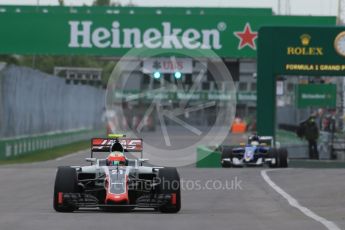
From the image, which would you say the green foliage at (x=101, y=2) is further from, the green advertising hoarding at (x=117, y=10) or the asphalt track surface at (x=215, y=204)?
the asphalt track surface at (x=215, y=204)

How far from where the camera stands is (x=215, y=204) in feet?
60.5

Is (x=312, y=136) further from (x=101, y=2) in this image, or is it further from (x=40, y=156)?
(x=101, y=2)

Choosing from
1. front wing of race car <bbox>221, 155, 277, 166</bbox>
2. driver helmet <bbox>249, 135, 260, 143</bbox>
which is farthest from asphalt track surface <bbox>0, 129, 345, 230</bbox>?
driver helmet <bbox>249, 135, 260, 143</bbox>

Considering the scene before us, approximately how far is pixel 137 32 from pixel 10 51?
4.89 metres

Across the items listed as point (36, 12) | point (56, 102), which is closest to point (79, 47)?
point (36, 12)

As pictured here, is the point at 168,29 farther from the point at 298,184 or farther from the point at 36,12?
the point at 298,184

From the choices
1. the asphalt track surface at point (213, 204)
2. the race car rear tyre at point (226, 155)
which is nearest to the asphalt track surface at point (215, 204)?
the asphalt track surface at point (213, 204)

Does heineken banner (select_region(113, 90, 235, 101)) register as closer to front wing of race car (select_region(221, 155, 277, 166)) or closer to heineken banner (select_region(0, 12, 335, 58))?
heineken banner (select_region(0, 12, 335, 58))

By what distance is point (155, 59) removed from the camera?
42.8 m

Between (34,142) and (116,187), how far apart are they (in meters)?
30.7

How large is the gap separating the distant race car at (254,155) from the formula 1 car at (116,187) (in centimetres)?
1529

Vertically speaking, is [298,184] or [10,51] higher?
[10,51]

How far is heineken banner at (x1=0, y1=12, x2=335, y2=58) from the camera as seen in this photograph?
4031 centimetres

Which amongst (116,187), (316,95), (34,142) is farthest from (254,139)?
(116,187)
